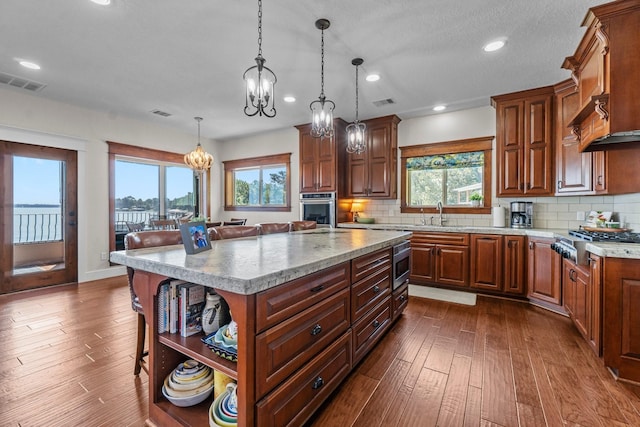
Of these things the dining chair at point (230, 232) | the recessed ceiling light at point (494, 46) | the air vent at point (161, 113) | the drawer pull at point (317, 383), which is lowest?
the drawer pull at point (317, 383)

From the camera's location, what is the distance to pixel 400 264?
9.27 ft

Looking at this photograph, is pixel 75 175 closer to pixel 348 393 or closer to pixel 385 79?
pixel 385 79

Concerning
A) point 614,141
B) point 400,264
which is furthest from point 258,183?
point 614,141

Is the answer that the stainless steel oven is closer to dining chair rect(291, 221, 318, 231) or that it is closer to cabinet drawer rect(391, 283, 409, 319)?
cabinet drawer rect(391, 283, 409, 319)

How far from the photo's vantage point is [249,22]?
7.88 feet

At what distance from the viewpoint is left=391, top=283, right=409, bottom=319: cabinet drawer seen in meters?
2.68

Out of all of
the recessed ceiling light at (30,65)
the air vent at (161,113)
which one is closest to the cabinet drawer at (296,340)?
the recessed ceiling light at (30,65)

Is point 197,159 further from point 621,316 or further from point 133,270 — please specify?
point 621,316

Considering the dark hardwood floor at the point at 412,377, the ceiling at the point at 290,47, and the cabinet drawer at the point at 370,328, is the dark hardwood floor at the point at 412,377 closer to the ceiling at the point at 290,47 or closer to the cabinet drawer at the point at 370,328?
the cabinet drawer at the point at 370,328

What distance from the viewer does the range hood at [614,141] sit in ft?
7.41

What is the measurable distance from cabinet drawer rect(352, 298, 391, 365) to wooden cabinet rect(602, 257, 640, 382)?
1530mm

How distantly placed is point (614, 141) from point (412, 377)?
8.91 feet

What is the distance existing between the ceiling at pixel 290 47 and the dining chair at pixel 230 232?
1784mm

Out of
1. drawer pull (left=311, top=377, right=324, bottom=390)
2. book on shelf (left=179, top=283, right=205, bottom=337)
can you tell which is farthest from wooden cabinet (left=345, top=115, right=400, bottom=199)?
book on shelf (left=179, top=283, right=205, bottom=337)
